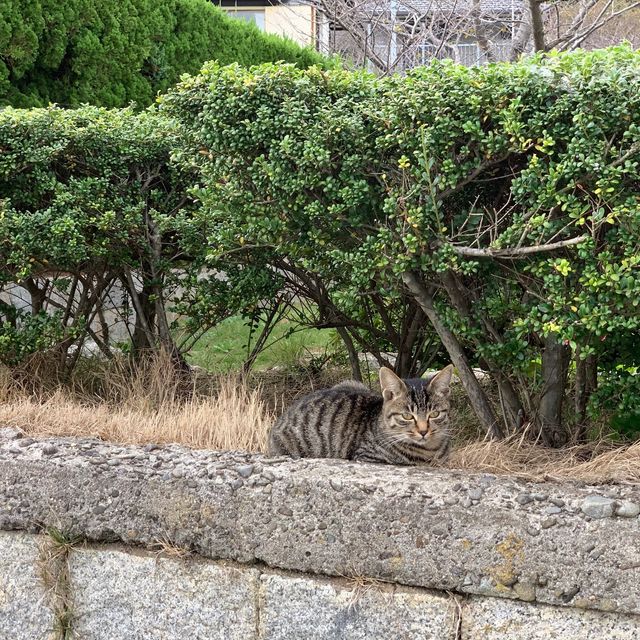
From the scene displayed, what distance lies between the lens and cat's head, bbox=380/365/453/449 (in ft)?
13.3

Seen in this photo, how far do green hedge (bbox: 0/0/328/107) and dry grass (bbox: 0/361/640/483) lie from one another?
301 centimetres

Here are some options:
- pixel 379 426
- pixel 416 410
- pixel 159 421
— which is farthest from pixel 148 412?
pixel 416 410

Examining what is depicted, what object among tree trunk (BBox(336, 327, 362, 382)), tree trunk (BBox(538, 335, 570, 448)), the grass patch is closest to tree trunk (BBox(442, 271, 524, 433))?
tree trunk (BBox(538, 335, 570, 448))

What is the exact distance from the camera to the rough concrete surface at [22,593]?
4055 mm

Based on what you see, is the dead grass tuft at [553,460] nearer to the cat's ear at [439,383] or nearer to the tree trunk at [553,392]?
the tree trunk at [553,392]

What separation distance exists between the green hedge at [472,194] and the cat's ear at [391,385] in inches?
14.2

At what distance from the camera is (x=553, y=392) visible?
4.34 metres

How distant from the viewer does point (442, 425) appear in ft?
13.6

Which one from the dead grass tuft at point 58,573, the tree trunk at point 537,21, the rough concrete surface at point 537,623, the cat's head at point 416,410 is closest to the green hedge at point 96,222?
the cat's head at point 416,410

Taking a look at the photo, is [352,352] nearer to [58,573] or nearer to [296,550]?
[296,550]

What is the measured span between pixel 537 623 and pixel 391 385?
4.05 feet

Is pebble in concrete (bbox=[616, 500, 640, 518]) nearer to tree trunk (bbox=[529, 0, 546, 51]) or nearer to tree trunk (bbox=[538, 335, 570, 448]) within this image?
tree trunk (bbox=[538, 335, 570, 448])

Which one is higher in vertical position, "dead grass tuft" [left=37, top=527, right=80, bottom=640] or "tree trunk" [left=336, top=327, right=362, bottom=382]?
"tree trunk" [left=336, top=327, right=362, bottom=382]

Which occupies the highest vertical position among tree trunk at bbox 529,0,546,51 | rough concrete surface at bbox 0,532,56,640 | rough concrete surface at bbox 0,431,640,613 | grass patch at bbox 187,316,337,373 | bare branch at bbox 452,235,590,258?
tree trunk at bbox 529,0,546,51
